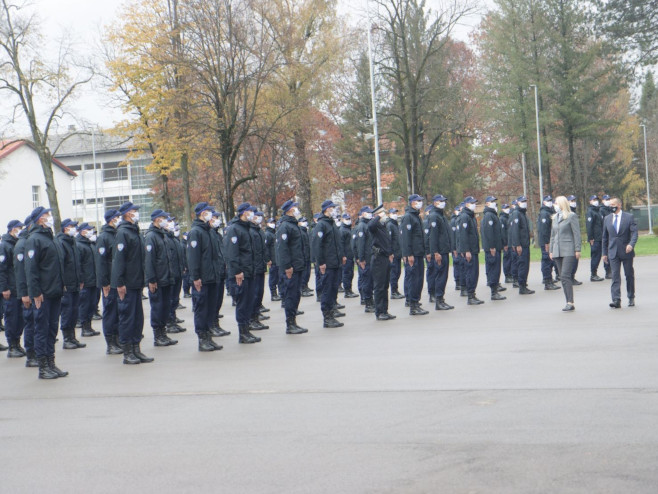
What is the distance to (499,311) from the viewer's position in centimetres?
1550

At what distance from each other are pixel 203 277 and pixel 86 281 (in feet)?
13.1

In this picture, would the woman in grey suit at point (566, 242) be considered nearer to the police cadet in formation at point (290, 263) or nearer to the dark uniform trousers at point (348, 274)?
the police cadet in formation at point (290, 263)

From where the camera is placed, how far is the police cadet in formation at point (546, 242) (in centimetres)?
1962

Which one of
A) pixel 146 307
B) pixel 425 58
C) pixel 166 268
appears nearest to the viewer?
pixel 166 268

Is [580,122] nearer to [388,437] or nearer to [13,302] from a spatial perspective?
[13,302]

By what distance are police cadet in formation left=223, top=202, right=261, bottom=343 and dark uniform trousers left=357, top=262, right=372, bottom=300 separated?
15.3 feet

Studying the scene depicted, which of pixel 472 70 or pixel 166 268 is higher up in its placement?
pixel 472 70

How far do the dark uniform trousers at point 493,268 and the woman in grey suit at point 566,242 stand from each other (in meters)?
2.69

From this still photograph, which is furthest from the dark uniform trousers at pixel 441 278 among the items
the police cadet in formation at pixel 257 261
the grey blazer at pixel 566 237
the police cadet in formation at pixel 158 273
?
the police cadet in formation at pixel 158 273

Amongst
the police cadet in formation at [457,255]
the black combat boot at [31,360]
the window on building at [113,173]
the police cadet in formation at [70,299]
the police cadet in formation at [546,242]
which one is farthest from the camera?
the window on building at [113,173]

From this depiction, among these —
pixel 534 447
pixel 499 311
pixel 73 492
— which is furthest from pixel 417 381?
pixel 499 311

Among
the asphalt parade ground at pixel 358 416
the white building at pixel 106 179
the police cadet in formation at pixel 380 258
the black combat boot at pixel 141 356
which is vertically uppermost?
the white building at pixel 106 179

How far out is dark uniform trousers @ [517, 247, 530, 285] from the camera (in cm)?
1884

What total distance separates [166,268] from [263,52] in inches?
763
